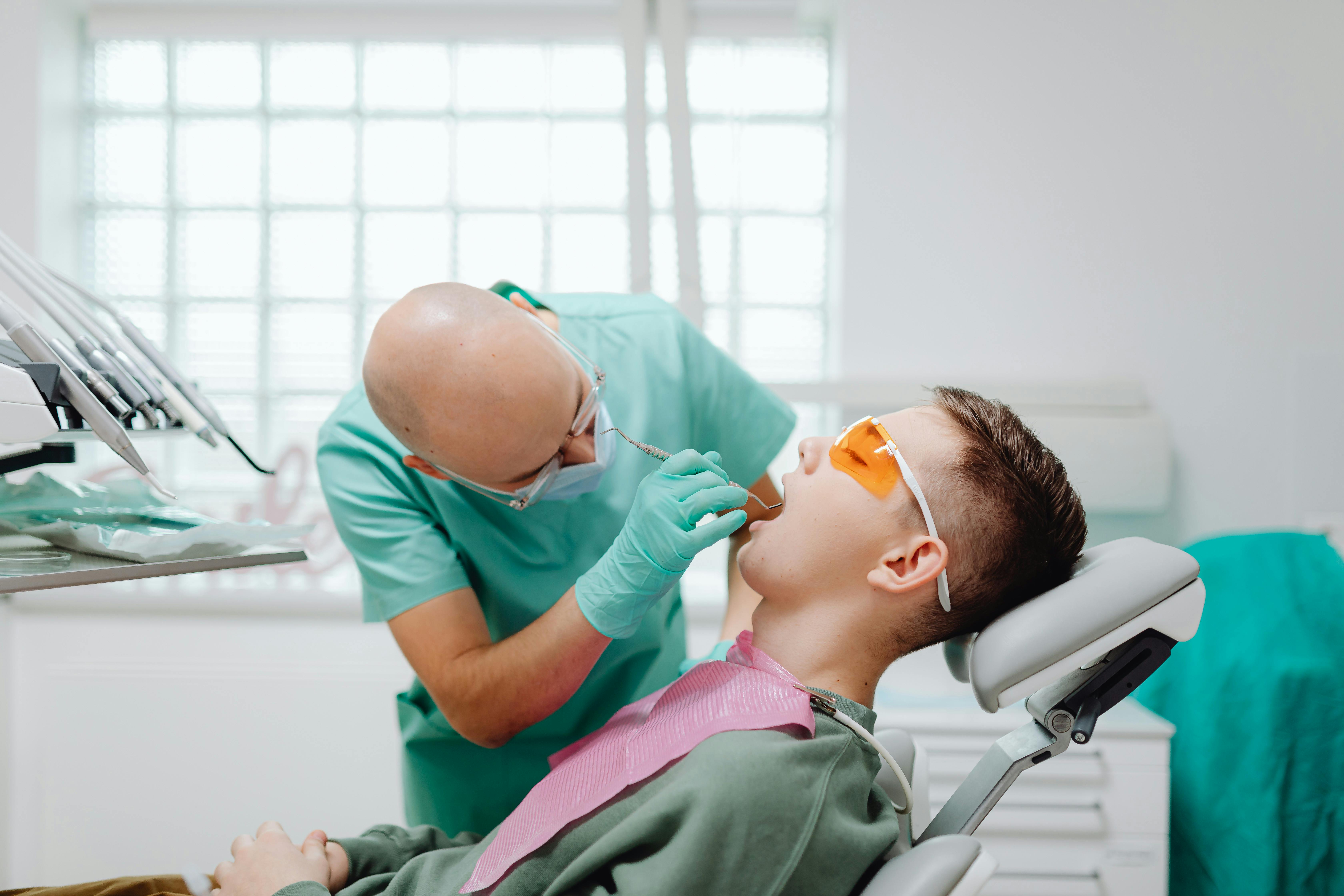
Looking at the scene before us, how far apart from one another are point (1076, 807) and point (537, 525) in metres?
1.46

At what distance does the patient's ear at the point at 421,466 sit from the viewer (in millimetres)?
1088

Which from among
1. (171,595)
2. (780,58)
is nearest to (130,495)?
(171,595)

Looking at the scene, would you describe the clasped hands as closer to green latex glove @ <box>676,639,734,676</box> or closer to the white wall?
green latex glove @ <box>676,639,734,676</box>

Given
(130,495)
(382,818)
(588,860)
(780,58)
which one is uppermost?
(780,58)

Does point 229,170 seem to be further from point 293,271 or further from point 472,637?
point 472,637

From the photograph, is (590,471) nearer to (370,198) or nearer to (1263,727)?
(1263,727)

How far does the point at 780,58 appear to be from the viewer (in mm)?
2891

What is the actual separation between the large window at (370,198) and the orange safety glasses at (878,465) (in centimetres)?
187

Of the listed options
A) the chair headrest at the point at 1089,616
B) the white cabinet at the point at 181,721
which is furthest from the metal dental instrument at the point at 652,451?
the white cabinet at the point at 181,721

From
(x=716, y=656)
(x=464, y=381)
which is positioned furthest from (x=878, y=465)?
(x=464, y=381)

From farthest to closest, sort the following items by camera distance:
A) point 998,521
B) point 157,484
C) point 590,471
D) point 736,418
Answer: point 736,418
point 590,471
point 998,521
point 157,484

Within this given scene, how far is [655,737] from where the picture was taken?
97 centimetres

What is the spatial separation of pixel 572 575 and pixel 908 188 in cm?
186

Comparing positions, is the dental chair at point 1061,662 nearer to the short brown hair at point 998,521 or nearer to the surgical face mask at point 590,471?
the short brown hair at point 998,521
